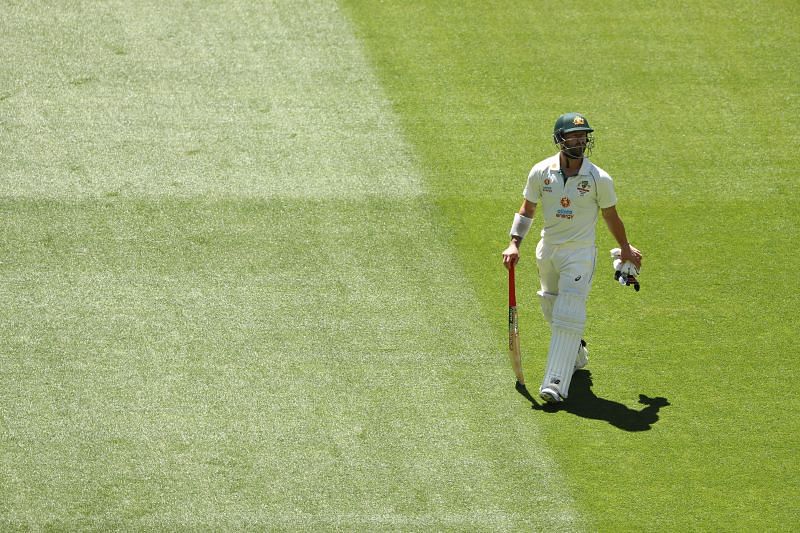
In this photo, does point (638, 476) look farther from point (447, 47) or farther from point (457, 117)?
point (447, 47)

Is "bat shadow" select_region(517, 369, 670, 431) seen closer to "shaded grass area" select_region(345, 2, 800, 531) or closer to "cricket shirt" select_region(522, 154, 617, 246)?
"shaded grass area" select_region(345, 2, 800, 531)

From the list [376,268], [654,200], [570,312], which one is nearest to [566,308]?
[570,312]

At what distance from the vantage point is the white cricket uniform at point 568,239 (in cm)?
894

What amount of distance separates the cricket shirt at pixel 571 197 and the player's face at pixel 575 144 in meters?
0.10

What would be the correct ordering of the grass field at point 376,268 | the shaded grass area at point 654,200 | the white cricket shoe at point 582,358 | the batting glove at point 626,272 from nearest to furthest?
the grass field at point 376,268, the shaded grass area at point 654,200, the batting glove at point 626,272, the white cricket shoe at point 582,358

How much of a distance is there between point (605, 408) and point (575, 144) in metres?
1.93

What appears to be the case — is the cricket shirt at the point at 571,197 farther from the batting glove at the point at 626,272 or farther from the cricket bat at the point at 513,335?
the cricket bat at the point at 513,335

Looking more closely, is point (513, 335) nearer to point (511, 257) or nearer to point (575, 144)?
point (511, 257)

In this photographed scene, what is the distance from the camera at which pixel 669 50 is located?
14438mm

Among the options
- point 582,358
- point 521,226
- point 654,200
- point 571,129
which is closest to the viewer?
point 571,129

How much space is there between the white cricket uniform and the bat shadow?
16cm

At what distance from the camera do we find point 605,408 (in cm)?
904

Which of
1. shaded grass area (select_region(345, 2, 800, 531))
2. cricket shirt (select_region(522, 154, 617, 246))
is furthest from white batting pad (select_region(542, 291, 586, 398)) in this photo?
cricket shirt (select_region(522, 154, 617, 246))

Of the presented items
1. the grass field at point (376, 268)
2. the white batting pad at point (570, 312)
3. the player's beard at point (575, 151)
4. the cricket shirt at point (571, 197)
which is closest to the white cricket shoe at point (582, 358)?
the grass field at point (376, 268)
